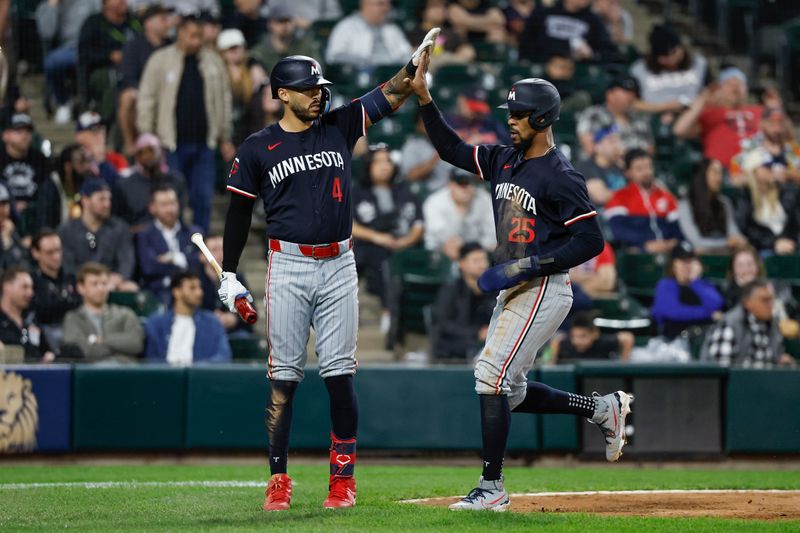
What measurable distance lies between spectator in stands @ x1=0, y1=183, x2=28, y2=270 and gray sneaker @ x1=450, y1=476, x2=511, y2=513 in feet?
17.4

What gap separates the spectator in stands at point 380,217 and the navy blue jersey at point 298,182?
548 centimetres

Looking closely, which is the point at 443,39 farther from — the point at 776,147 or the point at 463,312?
the point at 463,312

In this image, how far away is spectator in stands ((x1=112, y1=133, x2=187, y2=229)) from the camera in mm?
11023

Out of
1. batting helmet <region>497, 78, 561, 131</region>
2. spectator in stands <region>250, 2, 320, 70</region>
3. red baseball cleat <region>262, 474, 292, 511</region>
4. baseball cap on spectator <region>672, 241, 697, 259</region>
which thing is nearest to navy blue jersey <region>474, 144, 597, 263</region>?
batting helmet <region>497, 78, 561, 131</region>

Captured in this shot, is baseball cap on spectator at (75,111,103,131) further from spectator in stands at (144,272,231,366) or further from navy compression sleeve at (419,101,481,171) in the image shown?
navy compression sleeve at (419,101,481,171)

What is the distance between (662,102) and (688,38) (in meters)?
2.18

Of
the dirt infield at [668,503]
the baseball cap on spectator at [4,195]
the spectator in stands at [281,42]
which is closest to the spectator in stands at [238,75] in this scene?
the spectator in stands at [281,42]

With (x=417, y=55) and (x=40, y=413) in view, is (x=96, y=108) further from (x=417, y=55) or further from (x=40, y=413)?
(x=417, y=55)

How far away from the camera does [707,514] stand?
6.13 metres

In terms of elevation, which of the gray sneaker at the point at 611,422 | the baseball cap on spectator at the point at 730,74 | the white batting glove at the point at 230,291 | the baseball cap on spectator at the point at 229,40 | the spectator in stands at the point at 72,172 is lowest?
the gray sneaker at the point at 611,422

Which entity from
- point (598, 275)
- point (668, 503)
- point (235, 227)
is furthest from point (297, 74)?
point (598, 275)

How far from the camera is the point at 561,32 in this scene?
14602mm

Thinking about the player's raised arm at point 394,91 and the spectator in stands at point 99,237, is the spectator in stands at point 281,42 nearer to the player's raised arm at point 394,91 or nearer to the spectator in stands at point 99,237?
the spectator in stands at point 99,237

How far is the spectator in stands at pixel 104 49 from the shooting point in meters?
12.1
